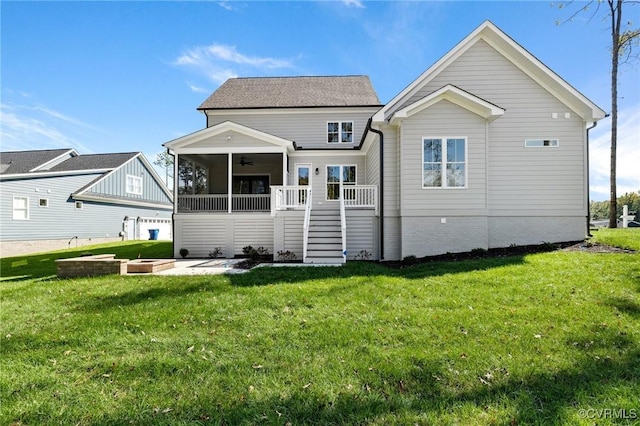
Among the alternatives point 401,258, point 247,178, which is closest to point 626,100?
point 401,258

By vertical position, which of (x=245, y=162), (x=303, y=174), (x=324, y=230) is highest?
(x=245, y=162)

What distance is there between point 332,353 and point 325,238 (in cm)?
701

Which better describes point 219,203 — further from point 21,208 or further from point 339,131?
point 21,208

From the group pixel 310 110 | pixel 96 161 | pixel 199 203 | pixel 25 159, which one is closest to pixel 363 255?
pixel 199 203

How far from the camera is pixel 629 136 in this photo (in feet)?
42.2

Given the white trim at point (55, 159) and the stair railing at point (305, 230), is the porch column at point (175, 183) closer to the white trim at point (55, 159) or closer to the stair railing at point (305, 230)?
the stair railing at point (305, 230)

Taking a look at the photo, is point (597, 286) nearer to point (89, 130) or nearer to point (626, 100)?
point (626, 100)

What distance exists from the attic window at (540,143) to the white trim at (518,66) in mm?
1268

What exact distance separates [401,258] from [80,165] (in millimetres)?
24234

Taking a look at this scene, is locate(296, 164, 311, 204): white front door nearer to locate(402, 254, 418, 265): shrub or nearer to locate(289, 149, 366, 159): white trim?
locate(289, 149, 366, 159): white trim

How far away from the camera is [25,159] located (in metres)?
21.0

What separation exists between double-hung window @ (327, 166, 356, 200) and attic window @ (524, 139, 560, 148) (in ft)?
22.3

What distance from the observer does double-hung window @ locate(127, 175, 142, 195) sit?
22.9 metres

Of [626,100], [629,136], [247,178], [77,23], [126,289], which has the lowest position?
[126,289]
